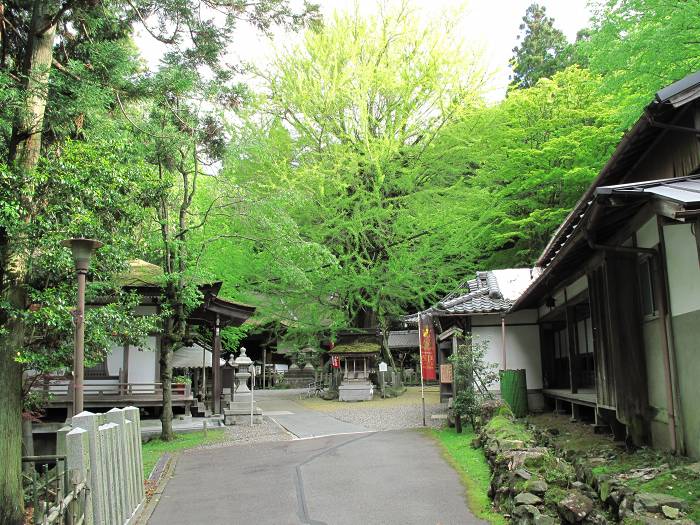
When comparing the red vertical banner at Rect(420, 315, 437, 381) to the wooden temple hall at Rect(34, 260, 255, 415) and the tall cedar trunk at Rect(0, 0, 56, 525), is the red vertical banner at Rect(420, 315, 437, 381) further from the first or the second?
the tall cedar trunk at Rect(0, 0, 56, 525)

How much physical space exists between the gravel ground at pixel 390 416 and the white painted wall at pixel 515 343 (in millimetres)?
2517

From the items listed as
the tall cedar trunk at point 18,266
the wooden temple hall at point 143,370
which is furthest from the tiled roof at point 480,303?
the tall cedar trunk at point 18,266

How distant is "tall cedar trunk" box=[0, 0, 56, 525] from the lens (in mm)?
7605

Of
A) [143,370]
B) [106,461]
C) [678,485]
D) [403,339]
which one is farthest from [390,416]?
[403,339]

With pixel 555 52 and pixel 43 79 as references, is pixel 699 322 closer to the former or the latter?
pixel 43 79

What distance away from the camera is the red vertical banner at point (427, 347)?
17.0 m

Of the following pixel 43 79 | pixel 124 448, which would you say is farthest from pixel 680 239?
pixel 43 79

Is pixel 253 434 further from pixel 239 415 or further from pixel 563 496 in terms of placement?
pixel 563 496

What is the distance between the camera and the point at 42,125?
8.96 m

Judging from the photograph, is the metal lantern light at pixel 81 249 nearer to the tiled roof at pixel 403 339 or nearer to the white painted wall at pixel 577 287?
the white painted wall at pixel 577 287

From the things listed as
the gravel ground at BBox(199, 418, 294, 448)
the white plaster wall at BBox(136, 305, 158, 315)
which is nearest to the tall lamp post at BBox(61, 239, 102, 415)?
the gravel ground at BBox(199, 418, 294, 448)

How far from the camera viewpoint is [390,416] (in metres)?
19.2

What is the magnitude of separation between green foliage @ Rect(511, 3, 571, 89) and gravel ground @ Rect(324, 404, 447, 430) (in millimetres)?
24360

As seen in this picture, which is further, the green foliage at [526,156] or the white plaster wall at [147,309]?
the green foliage at [526,156]
